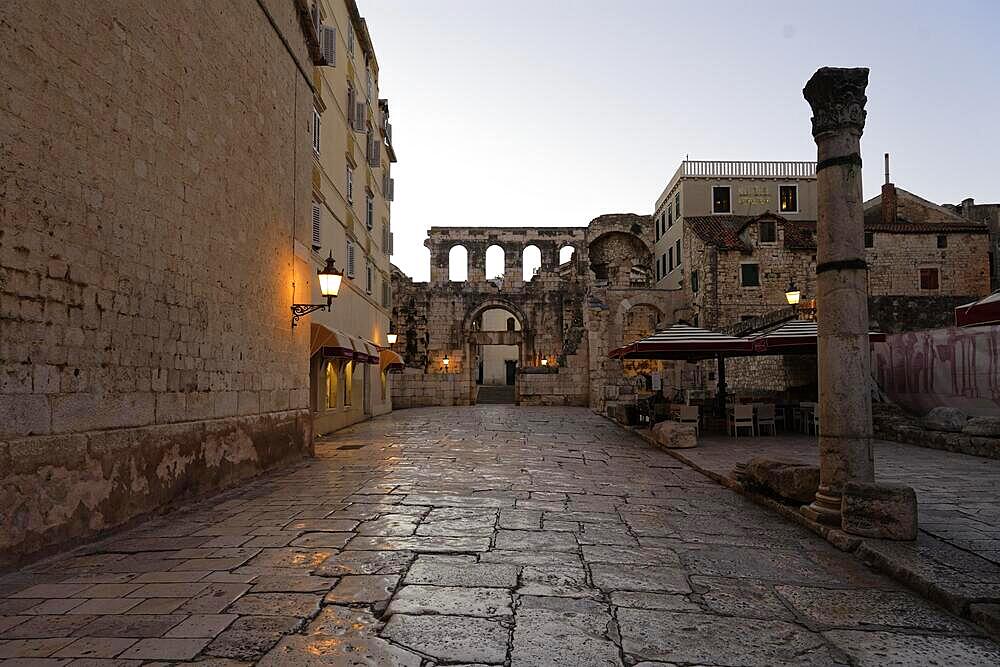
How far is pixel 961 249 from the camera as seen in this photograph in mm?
29891

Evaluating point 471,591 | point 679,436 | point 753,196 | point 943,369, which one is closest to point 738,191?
point 753,196

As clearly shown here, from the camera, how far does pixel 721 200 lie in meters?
33.7

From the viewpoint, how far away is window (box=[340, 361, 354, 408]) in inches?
695

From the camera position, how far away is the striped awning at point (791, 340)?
41.0 ft

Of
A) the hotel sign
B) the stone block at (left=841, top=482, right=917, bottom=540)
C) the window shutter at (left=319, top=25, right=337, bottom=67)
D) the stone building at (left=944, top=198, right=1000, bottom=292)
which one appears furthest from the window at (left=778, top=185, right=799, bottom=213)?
the stone block at (left=841, top=482, right=917, bottom=540)

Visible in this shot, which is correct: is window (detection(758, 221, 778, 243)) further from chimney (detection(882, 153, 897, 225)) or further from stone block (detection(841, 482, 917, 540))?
stone block (detection(841, 482, 917, 540))

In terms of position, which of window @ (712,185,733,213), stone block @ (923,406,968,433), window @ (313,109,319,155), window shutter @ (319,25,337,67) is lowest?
stone block @ (923,406,968,433)

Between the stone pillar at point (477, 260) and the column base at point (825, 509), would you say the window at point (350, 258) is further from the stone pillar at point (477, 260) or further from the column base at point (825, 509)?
the stone pillar at point (477, 260)

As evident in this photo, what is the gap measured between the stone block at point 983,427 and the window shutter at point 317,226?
12743 millimetres

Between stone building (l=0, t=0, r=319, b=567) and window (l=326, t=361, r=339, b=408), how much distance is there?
5.75 metres

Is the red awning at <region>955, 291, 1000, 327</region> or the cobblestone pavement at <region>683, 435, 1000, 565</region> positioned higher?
the red awning at <region>955, 291, 1000, 327</region>

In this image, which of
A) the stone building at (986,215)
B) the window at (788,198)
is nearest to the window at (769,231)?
the window at (788,198)

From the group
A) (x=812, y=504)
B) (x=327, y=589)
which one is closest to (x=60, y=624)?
(x=327, y=589)

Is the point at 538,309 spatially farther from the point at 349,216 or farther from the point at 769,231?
the point at 349,216
